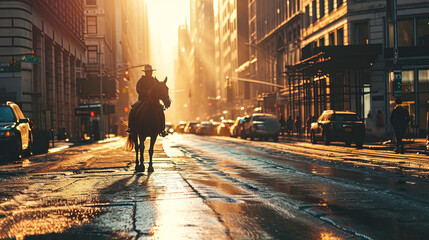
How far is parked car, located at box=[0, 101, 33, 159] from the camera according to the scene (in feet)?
68.4

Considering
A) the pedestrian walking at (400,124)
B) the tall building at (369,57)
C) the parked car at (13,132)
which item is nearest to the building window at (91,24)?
the tall building at (369,57)

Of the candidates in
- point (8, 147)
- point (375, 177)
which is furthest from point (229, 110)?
point (375, 177)

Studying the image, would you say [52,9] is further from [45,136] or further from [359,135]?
[359,135]

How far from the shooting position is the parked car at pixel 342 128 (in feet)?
93.5

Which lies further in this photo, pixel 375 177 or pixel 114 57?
pixel 114 57

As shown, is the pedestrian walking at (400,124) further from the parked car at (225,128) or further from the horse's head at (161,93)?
the parked car at (225,128)

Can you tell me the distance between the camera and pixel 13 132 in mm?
21234

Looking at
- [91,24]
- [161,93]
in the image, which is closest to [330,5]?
[161,93]

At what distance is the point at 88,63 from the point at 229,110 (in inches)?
1755

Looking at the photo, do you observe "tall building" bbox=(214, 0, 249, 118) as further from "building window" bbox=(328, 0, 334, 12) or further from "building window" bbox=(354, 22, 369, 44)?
"building window" bbox=(354, 22, 369, 44)

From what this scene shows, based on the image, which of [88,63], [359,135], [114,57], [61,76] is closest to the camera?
[359,135]

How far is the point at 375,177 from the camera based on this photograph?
36.8 feet

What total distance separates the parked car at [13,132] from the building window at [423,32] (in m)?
28.9

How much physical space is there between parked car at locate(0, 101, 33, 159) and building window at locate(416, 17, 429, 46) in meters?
28.9
